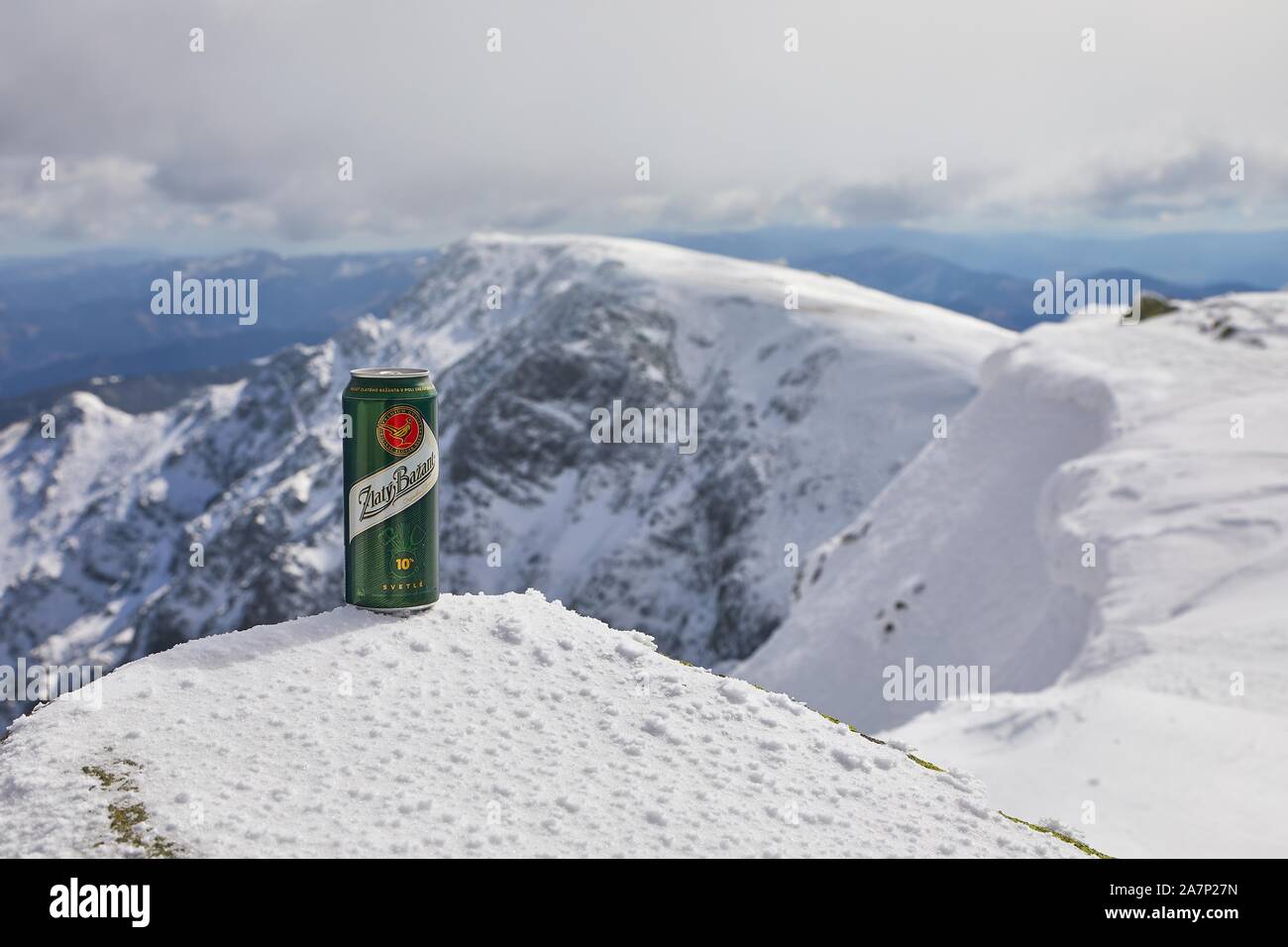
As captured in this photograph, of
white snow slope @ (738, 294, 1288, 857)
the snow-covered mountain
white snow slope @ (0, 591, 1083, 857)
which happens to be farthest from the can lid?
the snow-covered mountain

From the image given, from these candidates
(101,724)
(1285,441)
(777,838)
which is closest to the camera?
(777,838)

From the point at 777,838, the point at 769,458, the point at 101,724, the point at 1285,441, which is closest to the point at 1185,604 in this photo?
the point at 1285,441

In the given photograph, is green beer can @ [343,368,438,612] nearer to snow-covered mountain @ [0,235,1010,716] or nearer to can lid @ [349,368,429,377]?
can lid @ [349,368,429,377]

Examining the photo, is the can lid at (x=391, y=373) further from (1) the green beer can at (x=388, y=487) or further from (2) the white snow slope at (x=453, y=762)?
(2) the white snow slope at (x=453, y=762)

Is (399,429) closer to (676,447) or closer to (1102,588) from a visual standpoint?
(1102,588)

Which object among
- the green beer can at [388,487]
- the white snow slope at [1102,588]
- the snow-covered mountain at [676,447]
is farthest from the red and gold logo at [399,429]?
the snow-covered mountain at [676,447]

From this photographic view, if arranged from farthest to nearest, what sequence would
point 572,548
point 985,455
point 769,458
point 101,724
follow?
point 572,548 < point 769,458 < point 985,455 < point 101,724

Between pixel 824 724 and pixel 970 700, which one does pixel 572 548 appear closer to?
pixel 970 700
